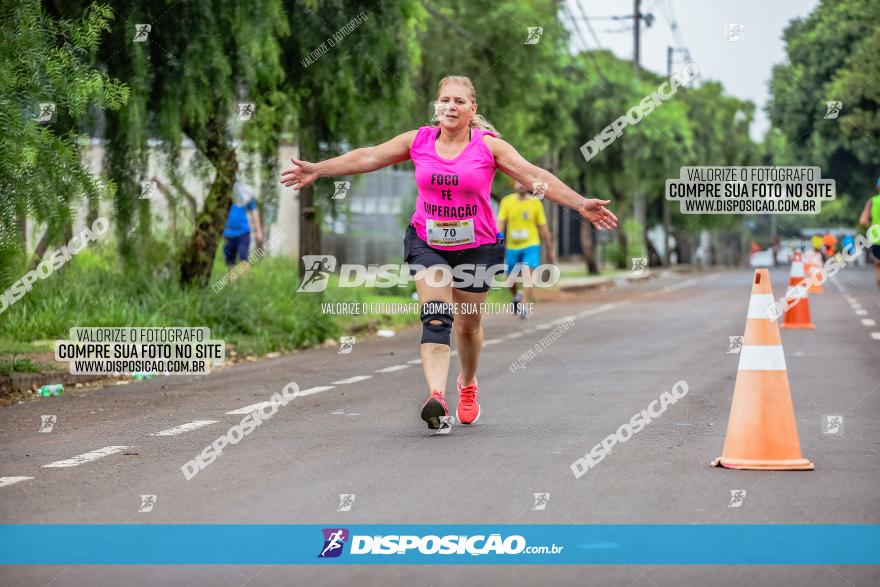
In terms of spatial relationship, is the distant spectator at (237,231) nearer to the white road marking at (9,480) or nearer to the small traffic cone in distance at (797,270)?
the small traffic cone in distance at (797,270)

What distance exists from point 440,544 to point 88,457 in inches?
117

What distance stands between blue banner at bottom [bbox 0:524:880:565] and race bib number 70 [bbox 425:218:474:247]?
3.03 m

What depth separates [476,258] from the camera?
344 inches

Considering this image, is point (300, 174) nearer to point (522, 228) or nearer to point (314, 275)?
point (314, 275)

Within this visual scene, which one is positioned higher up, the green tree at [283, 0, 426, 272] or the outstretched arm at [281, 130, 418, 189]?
the green tree at [283, 0, 426, 272]

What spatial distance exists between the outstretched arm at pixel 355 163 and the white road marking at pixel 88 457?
1.83 meters

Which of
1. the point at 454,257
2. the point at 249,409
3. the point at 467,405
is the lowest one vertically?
the point at 249,409

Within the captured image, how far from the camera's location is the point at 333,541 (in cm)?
557

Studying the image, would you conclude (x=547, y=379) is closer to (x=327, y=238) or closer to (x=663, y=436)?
(x=663, y=436)

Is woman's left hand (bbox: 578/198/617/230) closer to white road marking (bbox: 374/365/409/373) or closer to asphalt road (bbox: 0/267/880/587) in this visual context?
asphalt road (bbox: 0/267/880/587)

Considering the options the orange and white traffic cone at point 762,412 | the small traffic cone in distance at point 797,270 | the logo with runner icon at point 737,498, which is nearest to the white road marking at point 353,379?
the orange and white traffic cone at point 762,412

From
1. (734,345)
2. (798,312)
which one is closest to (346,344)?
(734,345)

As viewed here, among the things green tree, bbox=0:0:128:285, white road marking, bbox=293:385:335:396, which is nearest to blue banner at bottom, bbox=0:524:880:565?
green tree, bbox=0:0:128:285

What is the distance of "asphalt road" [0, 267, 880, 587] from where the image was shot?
5188 mm
